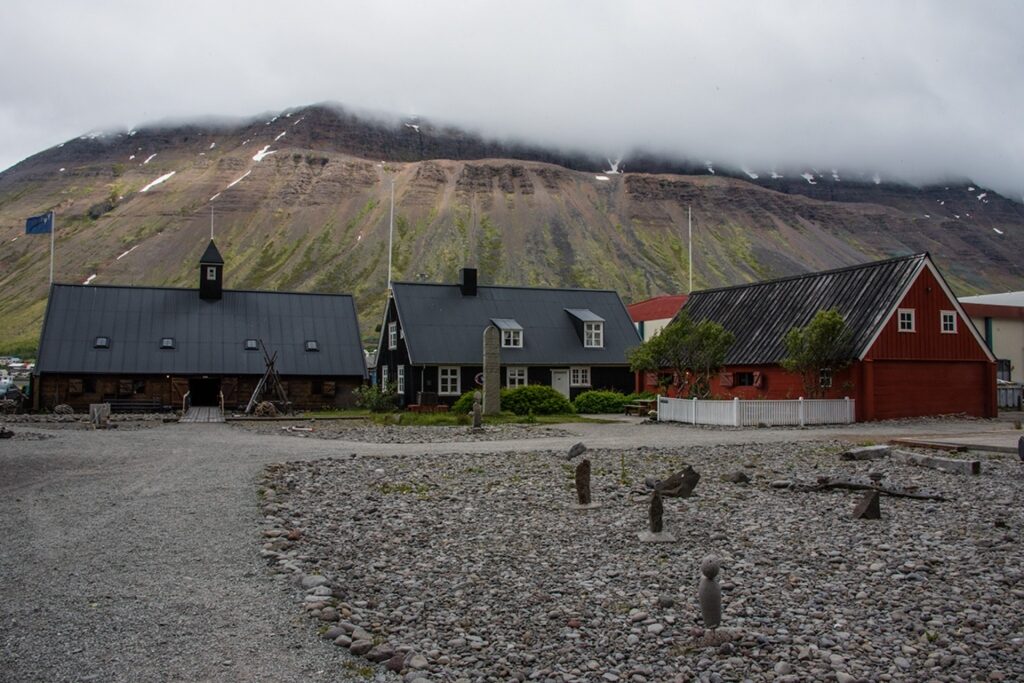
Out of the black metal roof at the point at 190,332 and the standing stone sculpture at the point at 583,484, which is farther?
the black metal roof at the point at 190,332

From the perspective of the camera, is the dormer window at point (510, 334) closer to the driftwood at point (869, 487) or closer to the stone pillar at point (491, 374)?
the stone pillar at point (491, 374)

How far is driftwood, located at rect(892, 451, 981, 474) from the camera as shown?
17484 mm

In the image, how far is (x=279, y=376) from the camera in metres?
45.6

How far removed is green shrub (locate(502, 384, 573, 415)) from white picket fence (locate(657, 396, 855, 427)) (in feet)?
20.9

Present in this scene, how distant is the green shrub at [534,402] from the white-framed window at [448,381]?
635 cm

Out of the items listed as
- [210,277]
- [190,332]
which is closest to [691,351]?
[190,332]

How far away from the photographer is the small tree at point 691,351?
3606cm

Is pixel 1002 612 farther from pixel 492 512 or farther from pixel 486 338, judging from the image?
pixel 486 338

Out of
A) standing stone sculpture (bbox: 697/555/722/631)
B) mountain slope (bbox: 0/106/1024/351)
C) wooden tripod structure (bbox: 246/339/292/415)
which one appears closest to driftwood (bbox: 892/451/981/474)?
standing stone sculpture (bbox: 697/555/722/631)

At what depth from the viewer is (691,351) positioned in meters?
36.6

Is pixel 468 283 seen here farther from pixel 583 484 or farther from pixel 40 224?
pixel 583 484

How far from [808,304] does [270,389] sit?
27.6 meters

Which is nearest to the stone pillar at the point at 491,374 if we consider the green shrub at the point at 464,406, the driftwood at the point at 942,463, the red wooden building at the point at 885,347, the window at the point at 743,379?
the green shrub at the point at 464,406

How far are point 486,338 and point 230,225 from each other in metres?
155
